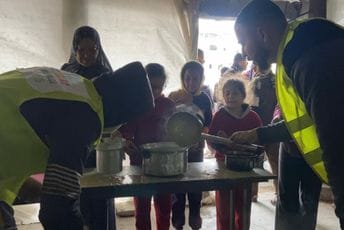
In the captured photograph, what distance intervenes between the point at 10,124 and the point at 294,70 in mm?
771

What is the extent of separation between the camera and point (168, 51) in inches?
137

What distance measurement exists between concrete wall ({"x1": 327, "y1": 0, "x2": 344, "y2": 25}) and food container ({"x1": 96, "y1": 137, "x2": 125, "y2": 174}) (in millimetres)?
2666

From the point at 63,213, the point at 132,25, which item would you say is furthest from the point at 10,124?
the point at 132,25

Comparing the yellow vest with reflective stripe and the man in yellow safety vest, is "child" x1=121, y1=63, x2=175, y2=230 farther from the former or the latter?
the yellow vest with reflective stripe

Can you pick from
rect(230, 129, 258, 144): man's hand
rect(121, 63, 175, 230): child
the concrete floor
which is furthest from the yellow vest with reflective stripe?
the concrete floor

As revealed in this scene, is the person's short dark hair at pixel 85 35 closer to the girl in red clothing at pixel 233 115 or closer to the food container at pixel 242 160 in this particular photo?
the girl in red clothing at pixel 233 115

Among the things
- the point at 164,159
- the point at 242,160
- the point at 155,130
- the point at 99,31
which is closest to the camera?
the point at 164,159

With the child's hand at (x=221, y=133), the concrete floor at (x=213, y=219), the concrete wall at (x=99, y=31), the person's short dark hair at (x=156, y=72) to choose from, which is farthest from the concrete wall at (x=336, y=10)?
the person's short dark hair at (x=156, y=72)

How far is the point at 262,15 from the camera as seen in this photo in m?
1.34

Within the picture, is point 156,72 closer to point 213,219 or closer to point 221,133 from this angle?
point 221,133

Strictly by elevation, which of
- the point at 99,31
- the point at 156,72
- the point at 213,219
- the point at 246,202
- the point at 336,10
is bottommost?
the point at 213,219

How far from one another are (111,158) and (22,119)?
83cm

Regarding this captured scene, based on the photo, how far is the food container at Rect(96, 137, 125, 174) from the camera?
177 cm

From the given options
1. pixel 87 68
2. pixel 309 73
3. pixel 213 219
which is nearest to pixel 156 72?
pixel 87 68
